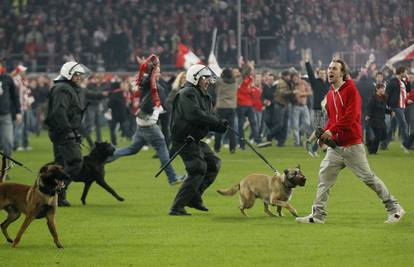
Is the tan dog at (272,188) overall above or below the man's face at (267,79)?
above

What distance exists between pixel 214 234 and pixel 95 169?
164 inches

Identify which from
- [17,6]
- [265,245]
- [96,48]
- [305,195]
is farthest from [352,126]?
[17,6]

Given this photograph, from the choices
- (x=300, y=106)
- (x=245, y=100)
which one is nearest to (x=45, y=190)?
(x=245, y=100)

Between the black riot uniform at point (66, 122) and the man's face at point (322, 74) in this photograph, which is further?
the man's face at point (322, 74)

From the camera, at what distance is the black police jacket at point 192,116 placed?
48.2 feet

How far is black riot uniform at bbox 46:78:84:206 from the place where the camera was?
52.7ft

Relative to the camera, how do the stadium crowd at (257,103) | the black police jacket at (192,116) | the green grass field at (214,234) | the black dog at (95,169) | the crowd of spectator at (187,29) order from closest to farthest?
the green grass field at (214,234) < the black police jacket at (192,116) < the black dog at (95,169) < the stadium crowd at (257,103) < the crowd of spectator at (187,29)

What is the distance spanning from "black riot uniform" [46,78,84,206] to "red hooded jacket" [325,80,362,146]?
3.98 meters

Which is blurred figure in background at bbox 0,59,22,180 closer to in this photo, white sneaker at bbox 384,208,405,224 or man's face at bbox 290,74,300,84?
white sneaker at bbox 384,208,405,224

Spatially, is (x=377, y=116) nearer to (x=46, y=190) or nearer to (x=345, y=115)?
(x=345, y=115)

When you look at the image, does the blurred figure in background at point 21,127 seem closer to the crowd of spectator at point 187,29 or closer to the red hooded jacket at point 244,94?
the red hooded jacket at point 244,94

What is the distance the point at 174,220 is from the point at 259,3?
3090 cm

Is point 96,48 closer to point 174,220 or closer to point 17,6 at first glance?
point 17,6

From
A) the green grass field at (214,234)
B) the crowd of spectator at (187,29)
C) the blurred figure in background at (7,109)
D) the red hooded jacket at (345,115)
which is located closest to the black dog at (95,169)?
the green grass field at (214,234)
